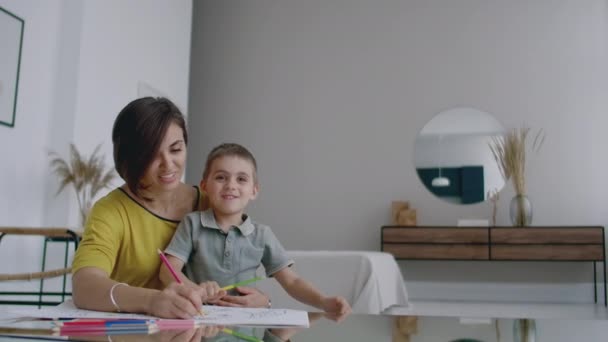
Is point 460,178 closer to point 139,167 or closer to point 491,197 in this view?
point 491,197

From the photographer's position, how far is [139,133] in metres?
1.10

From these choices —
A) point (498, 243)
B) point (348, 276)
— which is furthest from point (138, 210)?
point (498, 243)

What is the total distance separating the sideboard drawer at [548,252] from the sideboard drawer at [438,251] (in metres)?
0.12

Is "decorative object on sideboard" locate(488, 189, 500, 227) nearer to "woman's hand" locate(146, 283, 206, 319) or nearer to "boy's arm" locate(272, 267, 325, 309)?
"boy's arm" locate(272, 267, 325, 309)

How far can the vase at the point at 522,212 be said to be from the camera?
5.36m

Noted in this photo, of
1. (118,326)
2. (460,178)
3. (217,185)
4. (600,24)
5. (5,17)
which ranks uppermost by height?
(600,24)

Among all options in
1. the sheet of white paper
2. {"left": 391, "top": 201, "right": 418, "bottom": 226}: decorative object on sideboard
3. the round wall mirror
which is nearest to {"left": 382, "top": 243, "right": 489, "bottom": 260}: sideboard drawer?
{"left": 391, "top": 201, "right": 418, "bottom": 226}: decorative object on sideboard

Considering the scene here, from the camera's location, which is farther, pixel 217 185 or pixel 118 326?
pixel 217 185

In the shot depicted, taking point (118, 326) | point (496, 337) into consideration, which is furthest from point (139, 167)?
point (496, 337)

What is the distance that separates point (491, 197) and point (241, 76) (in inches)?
111

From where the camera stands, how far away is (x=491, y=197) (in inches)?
227

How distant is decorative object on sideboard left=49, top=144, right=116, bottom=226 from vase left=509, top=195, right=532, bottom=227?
329 centimetres

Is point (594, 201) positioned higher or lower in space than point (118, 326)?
higher

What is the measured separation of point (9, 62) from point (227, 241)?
3.50 m
